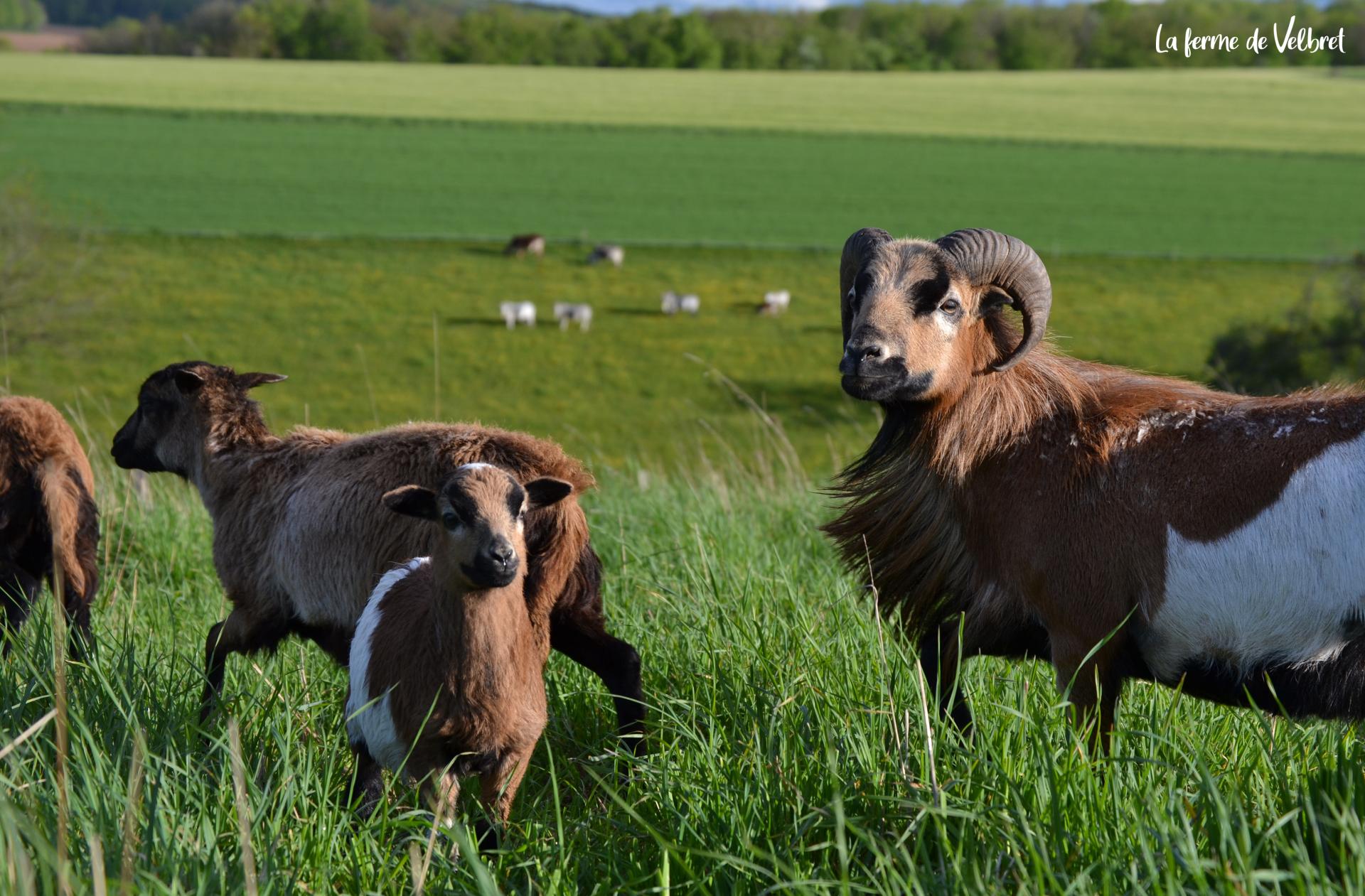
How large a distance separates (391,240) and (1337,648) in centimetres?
5779

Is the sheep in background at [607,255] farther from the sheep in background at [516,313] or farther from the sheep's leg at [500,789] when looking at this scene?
the sheep's leg at [500,789]

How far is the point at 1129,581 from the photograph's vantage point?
411 centimetres

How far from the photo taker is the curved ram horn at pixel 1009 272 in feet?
14.7

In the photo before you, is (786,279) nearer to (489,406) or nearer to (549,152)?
(489,406)

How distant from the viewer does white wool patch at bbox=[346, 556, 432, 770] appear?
405cm

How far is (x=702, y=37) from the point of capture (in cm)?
13512

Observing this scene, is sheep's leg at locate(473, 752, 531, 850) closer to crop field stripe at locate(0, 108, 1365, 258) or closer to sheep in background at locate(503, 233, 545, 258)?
crop field stripe at locate(0, 108, 1365, 258)

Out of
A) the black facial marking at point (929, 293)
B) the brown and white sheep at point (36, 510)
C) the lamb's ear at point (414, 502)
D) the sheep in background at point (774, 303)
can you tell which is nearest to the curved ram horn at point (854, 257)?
the black facial marking at point (929, 293)

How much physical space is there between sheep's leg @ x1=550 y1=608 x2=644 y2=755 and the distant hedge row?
127595 millimetres

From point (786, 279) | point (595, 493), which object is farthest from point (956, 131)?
point (595, 493)

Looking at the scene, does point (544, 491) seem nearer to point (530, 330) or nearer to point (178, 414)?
point (178, 414)

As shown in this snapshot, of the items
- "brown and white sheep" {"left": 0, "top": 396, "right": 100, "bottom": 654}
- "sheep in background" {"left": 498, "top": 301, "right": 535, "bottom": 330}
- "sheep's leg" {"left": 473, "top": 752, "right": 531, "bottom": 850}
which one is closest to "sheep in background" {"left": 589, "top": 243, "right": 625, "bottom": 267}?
"sheep in background" {"left": 498, "top": 301, "right": 535, "bottom": 330}

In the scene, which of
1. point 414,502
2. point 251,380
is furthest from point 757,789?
point 251,380

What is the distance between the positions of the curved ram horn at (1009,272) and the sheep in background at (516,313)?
161ft
